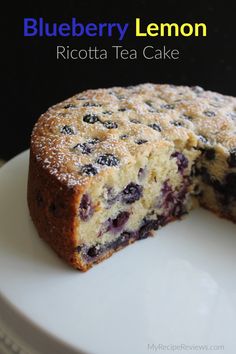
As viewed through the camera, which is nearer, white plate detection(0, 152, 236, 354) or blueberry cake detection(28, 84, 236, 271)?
white plate detection(0, 152, 236, 354)

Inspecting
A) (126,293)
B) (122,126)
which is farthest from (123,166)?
(126,293)

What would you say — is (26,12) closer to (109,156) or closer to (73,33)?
(73,33)

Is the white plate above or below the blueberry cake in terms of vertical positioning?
below

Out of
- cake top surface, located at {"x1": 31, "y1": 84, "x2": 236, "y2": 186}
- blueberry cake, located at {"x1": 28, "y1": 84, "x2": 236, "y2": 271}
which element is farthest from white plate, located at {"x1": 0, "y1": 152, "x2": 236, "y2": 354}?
cake top surface, located at {"x1": 31, "y1": 84, "x2": 236, "y2": 186}

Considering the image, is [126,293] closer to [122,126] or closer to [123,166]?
[123,166]

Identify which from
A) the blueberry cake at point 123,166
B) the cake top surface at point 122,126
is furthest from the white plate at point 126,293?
the cake top surface at point 122,126

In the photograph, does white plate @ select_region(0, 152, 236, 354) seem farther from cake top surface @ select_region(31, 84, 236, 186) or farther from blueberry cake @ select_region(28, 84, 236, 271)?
cake top surface @ select_region(31, 84, 236, 186)
